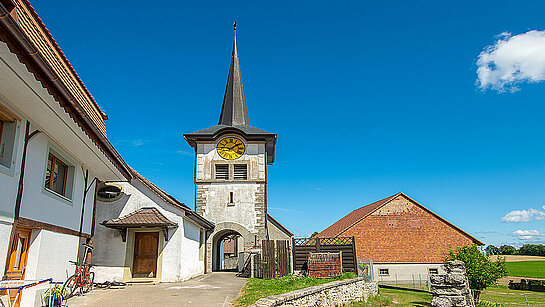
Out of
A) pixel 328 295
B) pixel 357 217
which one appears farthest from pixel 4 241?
pixel 357 217

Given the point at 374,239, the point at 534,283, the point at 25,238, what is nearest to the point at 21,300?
the point at 25,238

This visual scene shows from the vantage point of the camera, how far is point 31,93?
6879 millimetres

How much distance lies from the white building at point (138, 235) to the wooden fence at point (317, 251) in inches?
215

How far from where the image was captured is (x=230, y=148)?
2520 cm

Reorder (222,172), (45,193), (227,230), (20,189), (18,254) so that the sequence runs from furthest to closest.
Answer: (222,172), (227,230), (45,193), (18,254), (20,189)

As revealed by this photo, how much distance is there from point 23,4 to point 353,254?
16.0 m

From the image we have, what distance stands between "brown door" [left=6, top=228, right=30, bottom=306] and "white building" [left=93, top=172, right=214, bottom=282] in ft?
16.9

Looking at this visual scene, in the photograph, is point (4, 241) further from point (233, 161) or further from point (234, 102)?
point (234, 102)

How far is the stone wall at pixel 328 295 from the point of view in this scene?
8.50 metres

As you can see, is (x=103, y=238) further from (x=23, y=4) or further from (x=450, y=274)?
(x=450, y=274)

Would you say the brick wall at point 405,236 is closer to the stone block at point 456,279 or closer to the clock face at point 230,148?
the clock face at point 230,148

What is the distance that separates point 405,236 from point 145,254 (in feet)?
74.8


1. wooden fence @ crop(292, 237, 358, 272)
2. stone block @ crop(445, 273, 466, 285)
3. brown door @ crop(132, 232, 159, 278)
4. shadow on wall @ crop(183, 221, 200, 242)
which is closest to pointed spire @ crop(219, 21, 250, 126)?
shadow on wall @ crop(183, 221, 200, 242)

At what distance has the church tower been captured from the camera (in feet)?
77.4
